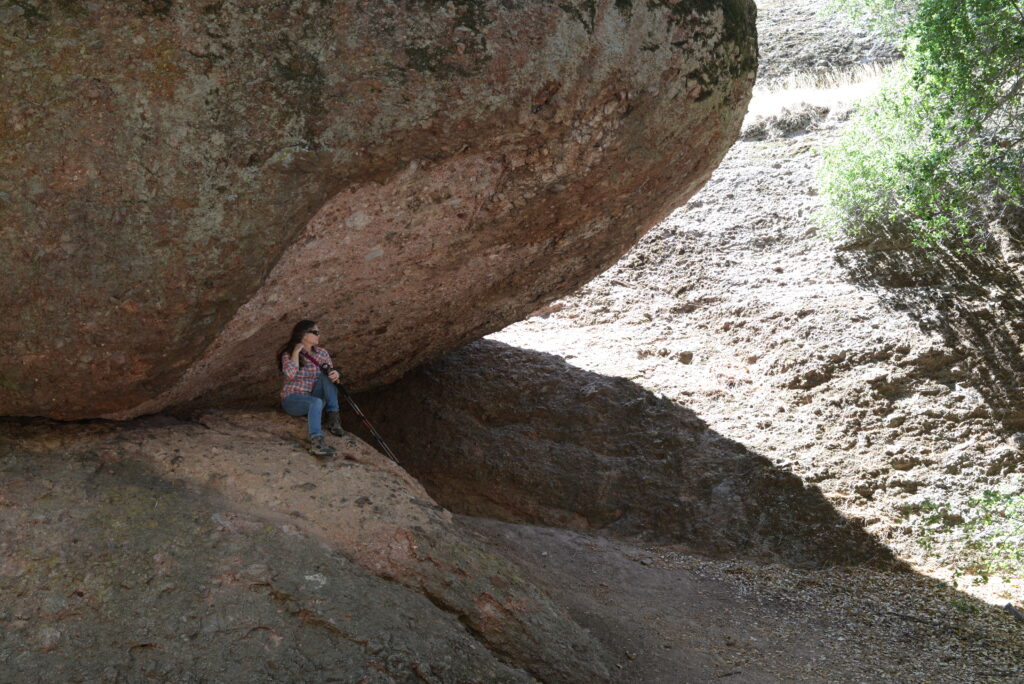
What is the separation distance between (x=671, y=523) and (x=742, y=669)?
254 centimetres

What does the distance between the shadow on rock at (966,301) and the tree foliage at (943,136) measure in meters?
0.31

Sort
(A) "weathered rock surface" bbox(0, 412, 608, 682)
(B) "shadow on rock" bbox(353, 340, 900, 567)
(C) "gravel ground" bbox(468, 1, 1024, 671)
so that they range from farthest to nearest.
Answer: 1. (B) "shadow on rock" bbox(353, 340, 900, 567)
2. (C) "gravel ground" bbox(468, 1, 1024, 671)
3. (A) "weathered rock surface" bbox(0, 412, 608, 682)

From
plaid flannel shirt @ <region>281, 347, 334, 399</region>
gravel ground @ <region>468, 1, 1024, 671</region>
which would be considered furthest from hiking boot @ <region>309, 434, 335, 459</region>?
gravel ground @ <region>468, 1, 1024, 671</region>

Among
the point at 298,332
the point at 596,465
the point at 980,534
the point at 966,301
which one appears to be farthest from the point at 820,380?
the point at 298,332

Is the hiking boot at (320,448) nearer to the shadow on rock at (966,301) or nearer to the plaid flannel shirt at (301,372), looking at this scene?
the plaid flannel shirt at (301,372)

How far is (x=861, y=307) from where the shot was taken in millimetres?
10484

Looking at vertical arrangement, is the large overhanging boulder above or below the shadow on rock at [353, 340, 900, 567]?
above

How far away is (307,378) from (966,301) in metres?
7.56

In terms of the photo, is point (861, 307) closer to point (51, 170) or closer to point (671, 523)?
point (671, 523)

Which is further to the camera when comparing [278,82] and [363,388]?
[363,388]

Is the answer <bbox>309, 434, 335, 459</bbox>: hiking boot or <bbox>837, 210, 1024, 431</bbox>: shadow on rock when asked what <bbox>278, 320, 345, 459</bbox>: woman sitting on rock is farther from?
<bbox>837, 210, 1024, 431</bbox>: shadow on rock

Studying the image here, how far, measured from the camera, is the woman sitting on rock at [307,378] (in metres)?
6.70

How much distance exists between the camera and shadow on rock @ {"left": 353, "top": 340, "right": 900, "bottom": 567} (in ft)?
28.7

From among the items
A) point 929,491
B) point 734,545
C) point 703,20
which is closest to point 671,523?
point 734,545
